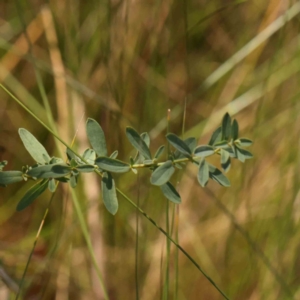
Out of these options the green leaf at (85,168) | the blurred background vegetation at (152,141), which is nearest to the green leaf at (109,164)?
the green leaf at (85,168)

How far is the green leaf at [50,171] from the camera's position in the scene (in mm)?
253

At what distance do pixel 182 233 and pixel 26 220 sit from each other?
25 centimetres

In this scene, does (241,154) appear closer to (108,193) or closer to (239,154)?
(239,154)

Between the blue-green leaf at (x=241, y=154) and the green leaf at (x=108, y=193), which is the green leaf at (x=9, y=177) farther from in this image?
the blue-green leaf at (x=241, y=154)

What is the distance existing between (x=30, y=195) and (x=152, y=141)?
1.47ft

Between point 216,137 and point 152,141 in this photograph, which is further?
point 152,141

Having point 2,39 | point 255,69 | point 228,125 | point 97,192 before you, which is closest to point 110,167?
point 228,125

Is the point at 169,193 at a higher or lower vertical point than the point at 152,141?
lower

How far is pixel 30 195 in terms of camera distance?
271 millimetres

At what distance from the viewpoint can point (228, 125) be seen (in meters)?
0.31

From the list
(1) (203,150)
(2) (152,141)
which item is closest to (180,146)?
(1) (203,150)

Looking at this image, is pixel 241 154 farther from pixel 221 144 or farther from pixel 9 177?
→ pixel 9 177

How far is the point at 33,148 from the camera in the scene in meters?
0.28

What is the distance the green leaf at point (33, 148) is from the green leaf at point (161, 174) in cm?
7
